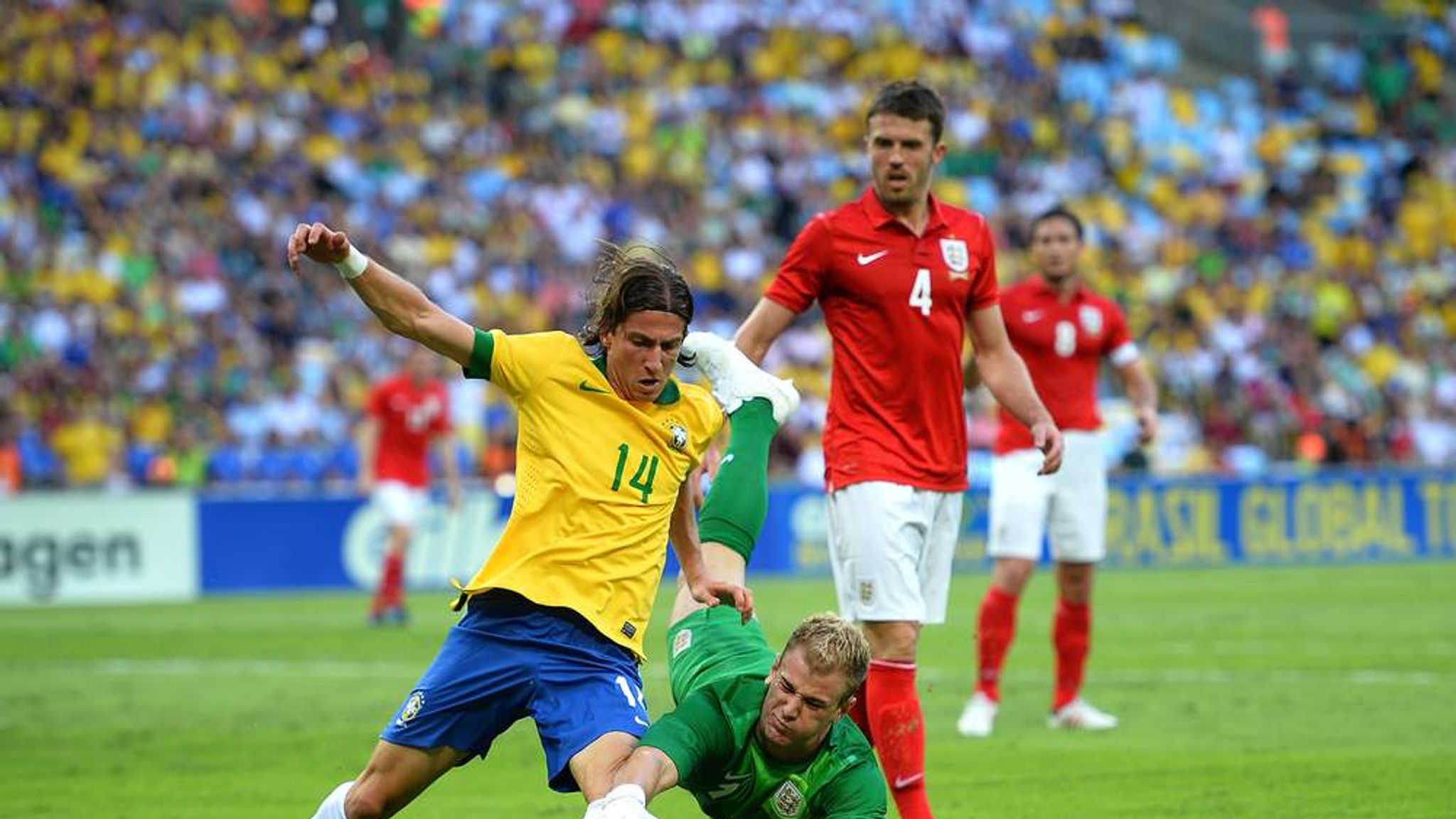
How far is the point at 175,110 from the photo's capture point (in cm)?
2888

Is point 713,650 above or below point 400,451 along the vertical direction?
below

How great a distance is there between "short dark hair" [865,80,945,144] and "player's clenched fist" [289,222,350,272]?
2.87m

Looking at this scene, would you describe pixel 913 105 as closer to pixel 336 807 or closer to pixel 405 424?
pixel 336 807

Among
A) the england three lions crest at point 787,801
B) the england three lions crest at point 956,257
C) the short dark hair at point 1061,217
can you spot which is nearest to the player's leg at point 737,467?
the england three lions crest at point 787,801

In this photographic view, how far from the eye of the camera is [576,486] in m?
6.55

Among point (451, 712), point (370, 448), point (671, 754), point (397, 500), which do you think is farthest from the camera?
point (397, 500)

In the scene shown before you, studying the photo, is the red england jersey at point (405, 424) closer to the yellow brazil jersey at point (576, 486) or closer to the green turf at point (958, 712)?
the green turf at point (958, 712)

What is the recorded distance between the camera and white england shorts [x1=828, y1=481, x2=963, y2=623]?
26.7 feet

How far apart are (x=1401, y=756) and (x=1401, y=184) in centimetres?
3042

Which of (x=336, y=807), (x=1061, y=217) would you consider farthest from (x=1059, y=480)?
(x=336, y=807)

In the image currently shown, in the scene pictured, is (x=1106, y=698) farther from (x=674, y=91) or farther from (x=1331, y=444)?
(x=674, y=91)

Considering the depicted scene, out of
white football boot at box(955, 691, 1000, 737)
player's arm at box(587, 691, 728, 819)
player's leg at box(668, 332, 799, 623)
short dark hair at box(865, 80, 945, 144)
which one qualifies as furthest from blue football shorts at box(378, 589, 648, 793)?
white football boot at box(955, 691, 1000, 737)

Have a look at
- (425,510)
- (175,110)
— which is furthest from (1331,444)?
(175,110)

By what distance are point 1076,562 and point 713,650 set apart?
4.82m
